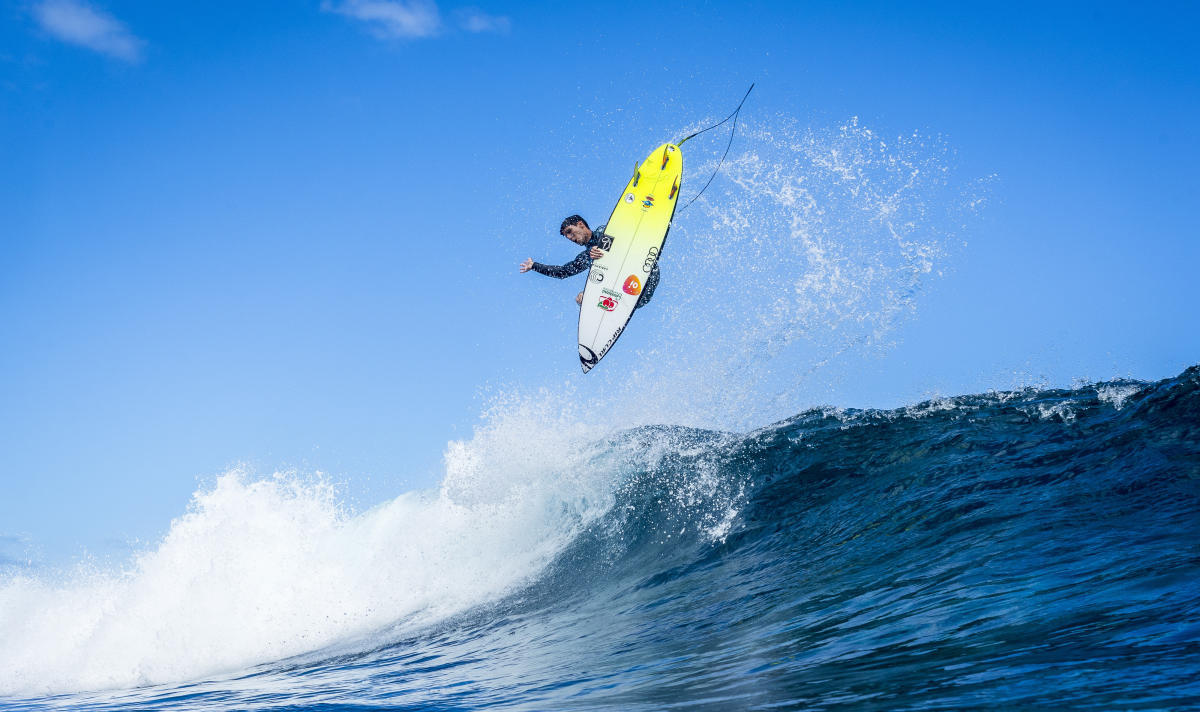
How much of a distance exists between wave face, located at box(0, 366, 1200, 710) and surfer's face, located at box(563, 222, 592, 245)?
3029mm

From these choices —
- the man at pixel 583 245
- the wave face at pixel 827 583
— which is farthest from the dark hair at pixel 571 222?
the wave face at pixel 827 583

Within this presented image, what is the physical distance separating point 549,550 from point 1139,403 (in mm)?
6259

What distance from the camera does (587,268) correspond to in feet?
33.7

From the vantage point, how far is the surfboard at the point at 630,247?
10.1m

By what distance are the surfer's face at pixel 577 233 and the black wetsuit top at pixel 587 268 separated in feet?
0.26

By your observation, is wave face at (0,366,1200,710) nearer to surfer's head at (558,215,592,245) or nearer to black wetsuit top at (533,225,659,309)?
black wetsuit top at (533,225,659,309)

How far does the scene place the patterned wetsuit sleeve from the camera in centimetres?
974

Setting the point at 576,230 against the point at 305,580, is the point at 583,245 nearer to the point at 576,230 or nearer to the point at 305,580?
the point at 576,230

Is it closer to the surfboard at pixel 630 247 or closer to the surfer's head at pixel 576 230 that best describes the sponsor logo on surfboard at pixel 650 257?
the surfboard at pixel 630 247

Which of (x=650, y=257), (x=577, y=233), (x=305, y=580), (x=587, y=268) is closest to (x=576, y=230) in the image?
(x=577, y=233)

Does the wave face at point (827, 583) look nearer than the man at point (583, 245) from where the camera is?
Yes

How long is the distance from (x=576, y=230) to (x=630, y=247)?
2.58 ft

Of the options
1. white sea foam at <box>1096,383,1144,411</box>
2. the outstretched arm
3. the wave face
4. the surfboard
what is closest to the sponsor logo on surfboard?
the surfboard

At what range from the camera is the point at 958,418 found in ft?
26.7
